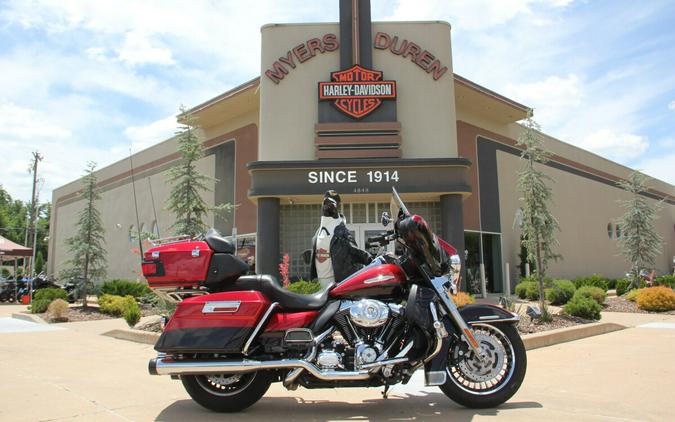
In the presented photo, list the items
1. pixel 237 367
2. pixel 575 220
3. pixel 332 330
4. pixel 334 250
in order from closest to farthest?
1. pixel 237 367
2. pixel 332 330
3. pixel 334 250
4. pixel 575 220

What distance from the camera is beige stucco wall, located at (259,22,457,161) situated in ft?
51.4

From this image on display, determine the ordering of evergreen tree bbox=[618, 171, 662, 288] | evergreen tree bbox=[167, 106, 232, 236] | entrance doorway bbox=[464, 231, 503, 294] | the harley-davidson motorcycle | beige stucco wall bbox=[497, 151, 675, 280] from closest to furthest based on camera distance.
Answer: the harley-davidson motorcycle → evergreen tree bbox=[167, 106, 232, 236] → evergreen tree bbox=[618, 171, 662, 288] → entrance doorway bbox=[464, 231, 503, 294] → beige stucco wall bbox=[497, 151, 675, 280]

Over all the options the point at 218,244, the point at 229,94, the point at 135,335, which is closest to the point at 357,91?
the point at 229,94

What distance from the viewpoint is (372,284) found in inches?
173

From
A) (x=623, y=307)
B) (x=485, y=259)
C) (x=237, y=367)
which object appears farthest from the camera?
(x=485, y=259)

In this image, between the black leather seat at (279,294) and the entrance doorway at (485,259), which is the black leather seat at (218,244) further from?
the entrance doorway at (485,259)

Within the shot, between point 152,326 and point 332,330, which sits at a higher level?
point 332,330

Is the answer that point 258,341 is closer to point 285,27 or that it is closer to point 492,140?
point 285,27

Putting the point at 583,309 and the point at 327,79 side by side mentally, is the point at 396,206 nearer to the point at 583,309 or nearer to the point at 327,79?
the point at 583,309

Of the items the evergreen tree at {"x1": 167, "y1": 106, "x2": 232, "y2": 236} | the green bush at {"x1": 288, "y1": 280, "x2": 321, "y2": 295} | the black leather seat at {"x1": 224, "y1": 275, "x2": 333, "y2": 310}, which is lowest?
the green bush at {"x1": 288, "y1": 280, "x2": 321, "y2": 295}

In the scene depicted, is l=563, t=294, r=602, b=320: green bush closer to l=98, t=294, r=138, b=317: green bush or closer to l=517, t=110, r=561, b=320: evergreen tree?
l=517, t=110, r=561, b=320: evergreen tree

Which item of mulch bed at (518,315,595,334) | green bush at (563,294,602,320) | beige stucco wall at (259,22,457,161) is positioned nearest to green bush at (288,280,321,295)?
mulch bed at (518,315,595,334)

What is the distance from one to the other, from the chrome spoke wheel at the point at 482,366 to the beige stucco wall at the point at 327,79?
11.5 meters

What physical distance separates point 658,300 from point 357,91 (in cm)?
1010
